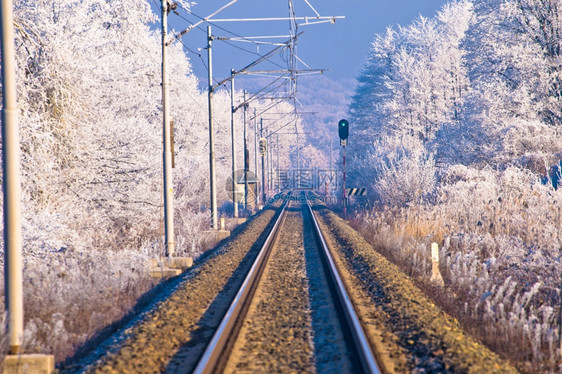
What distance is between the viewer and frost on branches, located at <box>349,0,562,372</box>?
9.14 metres

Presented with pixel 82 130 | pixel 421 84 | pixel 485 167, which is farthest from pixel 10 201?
pixel 421 84

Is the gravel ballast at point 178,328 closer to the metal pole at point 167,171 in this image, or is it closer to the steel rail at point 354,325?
A: the metal pole at point 167,171

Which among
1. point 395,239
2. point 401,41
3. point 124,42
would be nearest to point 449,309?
point 395,239

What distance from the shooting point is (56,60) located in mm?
13367

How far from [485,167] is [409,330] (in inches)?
678

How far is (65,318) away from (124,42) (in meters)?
15.9

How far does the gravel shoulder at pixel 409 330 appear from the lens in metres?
6.15

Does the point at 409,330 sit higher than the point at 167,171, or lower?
lower

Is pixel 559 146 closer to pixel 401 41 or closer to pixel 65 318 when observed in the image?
pixel 65 318

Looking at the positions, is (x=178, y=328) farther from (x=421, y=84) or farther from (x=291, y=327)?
(x=421, y=84)

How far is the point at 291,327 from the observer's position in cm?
812

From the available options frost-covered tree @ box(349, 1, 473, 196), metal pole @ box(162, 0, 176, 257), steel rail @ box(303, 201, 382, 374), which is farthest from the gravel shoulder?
frost-covered tree @ box(349, 1, 473, 196)

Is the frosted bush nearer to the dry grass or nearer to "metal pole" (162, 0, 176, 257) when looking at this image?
the dry grass

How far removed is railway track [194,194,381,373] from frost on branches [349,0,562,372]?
1.92 m
